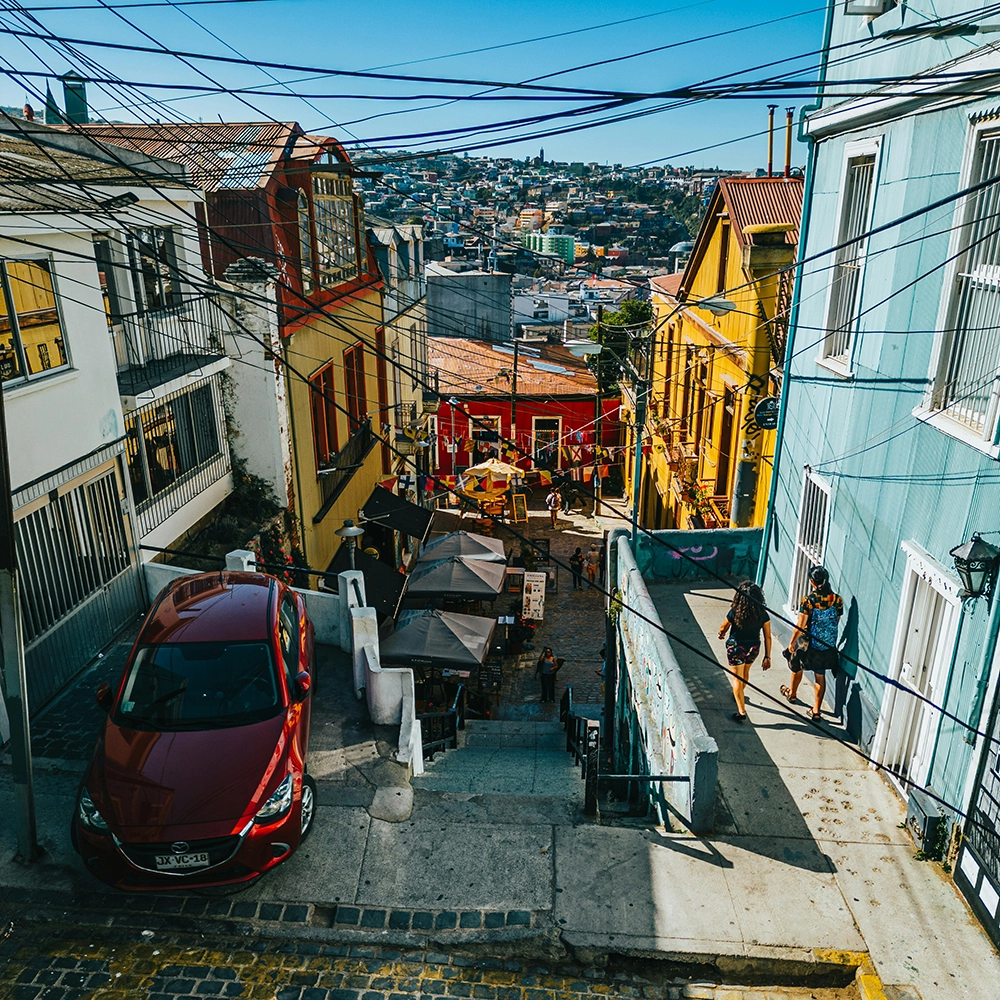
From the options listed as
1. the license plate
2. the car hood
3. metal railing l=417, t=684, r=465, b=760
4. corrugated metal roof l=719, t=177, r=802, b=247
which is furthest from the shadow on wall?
the license plate

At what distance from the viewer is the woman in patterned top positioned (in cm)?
849

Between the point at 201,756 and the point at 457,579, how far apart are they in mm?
10573

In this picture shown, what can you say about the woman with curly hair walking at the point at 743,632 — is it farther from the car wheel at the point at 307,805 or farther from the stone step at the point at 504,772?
the car wheel at the point at 307,805

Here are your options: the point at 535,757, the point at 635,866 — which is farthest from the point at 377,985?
the point at 535,757

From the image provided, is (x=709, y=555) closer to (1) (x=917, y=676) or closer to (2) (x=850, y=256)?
(2) (x=850, y=256)

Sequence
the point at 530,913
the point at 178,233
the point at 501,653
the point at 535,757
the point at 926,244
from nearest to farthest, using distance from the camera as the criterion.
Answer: the point at 530,913, the point at 926,244, the point at 535,757, the point at 178,233, the point at 501,653

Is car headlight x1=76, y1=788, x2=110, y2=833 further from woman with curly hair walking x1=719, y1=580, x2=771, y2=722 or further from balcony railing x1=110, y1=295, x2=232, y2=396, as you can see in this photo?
balcony railing x1=110, y1=295, x2=232, y2=396

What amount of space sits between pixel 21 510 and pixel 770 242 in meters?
12.1

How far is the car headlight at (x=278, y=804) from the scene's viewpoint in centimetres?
630

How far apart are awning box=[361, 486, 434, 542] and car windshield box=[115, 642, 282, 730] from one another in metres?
12.0

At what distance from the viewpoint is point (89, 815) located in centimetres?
626

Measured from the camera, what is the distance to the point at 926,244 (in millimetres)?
7156

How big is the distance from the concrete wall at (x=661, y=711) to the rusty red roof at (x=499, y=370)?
21.1m

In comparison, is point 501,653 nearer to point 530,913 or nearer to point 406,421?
point 406,421
